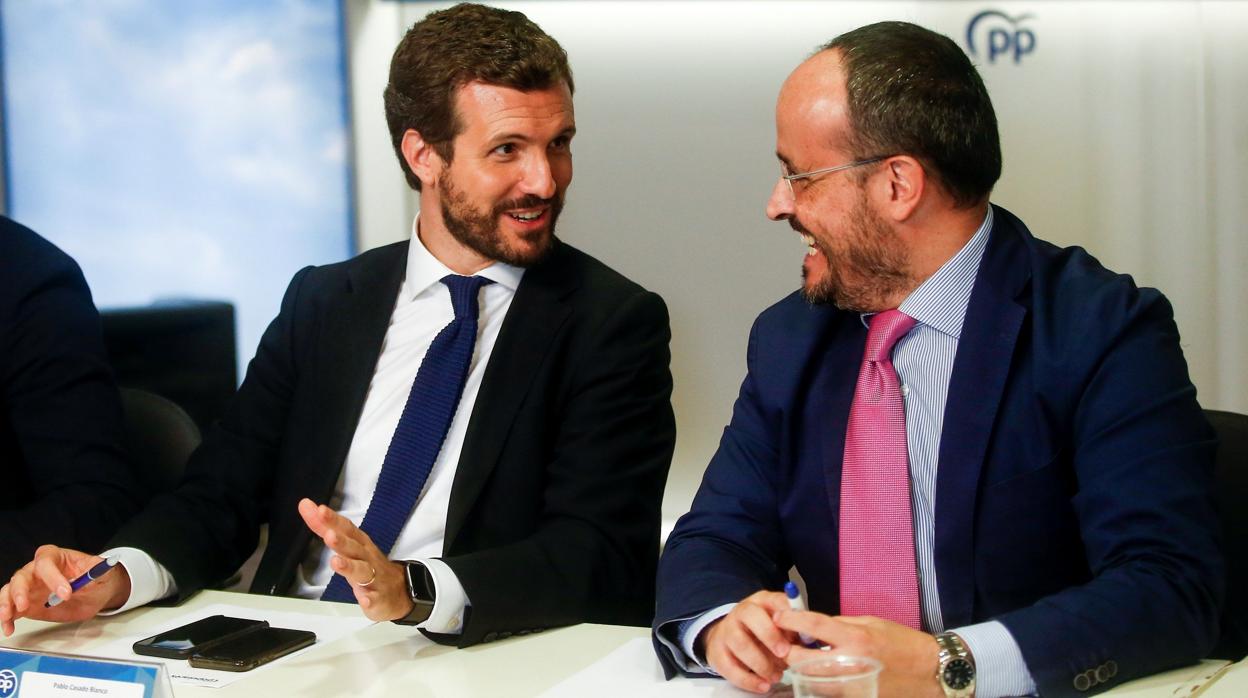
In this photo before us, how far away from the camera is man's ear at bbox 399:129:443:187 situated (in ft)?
8.36

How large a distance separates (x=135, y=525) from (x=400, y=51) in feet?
3.28

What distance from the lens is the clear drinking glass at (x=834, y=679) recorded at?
4.22ft

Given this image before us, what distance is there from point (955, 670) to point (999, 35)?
9.75ft

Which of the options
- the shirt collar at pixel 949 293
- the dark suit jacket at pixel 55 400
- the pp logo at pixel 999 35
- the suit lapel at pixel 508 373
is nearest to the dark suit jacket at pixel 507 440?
the suit lapel at pixel 508 373

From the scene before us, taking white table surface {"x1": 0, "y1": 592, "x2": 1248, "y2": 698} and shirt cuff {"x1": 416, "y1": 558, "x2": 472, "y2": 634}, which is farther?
shirt cuff {"x1": 416, "y1": 558, "x2": 472, "y2": 634}

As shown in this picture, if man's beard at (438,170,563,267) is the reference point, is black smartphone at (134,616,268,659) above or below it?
below

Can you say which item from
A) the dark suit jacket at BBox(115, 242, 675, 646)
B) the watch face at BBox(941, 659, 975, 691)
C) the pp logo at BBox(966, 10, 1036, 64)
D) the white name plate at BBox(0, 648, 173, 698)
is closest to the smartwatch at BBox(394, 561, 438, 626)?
the dark suit jacket at BBox(115, 242, 675, 646)

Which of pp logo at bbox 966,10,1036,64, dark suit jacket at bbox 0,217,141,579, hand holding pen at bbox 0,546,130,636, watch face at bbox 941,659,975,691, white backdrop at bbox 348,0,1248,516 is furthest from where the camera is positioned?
pp logo at bbox 966,10,1036,64

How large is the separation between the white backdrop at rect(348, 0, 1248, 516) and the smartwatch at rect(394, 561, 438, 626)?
2.69 meters

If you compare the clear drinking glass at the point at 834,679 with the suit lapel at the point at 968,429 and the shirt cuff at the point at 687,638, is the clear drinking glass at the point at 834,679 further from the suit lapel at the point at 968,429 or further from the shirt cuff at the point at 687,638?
the suit lapel at the point at 968,429

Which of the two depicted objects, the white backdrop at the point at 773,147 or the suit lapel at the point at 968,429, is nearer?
the suit lapel at the point at 968,429

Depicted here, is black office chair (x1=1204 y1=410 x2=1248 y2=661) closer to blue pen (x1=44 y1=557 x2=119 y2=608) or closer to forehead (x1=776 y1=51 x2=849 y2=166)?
forehead (x1=776 y1=51 x2=849 y2=166)

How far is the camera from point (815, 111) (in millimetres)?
1923

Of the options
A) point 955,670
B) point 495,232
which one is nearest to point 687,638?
point 955,670
